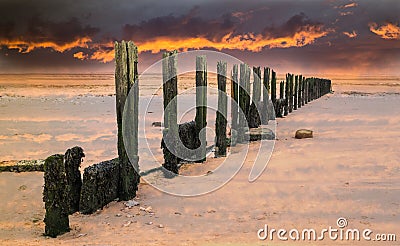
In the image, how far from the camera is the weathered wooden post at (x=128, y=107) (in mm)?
5918

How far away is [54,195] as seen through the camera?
15.9 ft

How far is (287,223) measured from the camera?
5.14m

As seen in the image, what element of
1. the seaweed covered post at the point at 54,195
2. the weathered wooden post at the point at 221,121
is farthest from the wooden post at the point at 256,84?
the seaweed covered post at the point at 54,195

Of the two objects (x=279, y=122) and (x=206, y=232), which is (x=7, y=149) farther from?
(x=279, y=122)

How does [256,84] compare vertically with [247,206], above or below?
above

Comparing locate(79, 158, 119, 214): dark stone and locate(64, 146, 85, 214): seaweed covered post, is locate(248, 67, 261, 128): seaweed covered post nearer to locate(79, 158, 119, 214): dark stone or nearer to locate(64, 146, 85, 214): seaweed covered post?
locate(79, 158, 119, 214): dark stone

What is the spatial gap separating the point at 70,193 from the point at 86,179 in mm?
273

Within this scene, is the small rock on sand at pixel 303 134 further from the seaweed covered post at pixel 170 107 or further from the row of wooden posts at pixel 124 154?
the seaweed covered post at pixel 170 107

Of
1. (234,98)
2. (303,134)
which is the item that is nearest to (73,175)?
(234,98)

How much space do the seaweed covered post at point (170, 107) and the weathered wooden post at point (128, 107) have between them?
0.92 metres

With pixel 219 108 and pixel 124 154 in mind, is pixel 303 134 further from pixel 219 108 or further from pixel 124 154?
pixel 124 154

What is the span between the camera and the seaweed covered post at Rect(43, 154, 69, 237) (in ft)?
15.9

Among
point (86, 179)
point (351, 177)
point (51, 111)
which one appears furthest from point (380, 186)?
point (51, 111)

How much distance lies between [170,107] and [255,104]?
6630 mm
